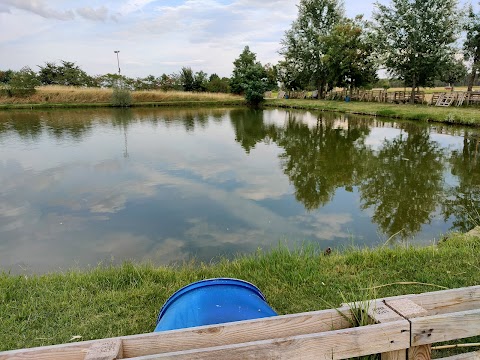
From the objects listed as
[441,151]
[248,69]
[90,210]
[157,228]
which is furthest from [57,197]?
[248,69]

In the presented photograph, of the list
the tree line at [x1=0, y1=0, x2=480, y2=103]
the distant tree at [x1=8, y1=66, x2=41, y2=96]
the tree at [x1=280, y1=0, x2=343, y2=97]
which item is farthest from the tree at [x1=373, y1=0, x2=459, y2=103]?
the distant tree at [x1=8, y1=66, x2=41, y2=96]

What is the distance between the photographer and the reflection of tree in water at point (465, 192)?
5781 millimetres

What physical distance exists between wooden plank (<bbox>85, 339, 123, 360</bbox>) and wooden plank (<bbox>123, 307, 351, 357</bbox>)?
64mm

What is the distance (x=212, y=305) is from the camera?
78.8 inches

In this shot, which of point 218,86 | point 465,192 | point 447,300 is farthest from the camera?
point 218,86

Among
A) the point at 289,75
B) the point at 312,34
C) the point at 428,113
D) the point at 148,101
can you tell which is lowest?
the point at 428,113

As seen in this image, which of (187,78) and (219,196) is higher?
(187,78)

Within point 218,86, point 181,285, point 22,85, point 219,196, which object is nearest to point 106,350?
point 181,285

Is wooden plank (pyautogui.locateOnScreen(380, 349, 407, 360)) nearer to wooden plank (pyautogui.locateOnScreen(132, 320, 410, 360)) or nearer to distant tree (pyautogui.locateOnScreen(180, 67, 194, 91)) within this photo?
wooden plank (pyautogui.locateOnScreen(132, 320, 410, 360))

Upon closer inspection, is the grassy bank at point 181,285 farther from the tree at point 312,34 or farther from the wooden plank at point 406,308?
the tree at point 312,34

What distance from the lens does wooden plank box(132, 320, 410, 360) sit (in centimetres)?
146

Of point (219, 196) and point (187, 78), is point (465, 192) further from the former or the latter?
point (187, 78)

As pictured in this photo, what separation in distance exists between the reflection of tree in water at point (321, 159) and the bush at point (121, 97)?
21242 mm

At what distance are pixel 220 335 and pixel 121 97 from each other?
34.0 m
